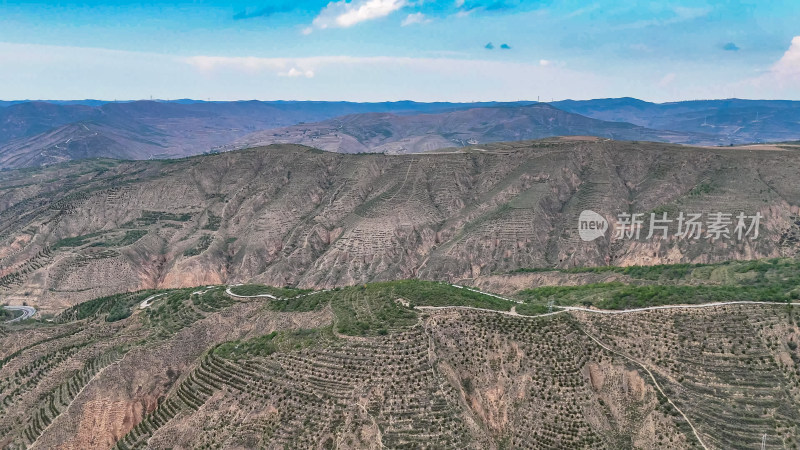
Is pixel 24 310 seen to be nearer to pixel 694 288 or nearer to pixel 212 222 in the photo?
pixel 212 222

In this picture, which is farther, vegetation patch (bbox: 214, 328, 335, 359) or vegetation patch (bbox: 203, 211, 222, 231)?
vegetation patch (bbox: 203, 211, 222, 231)

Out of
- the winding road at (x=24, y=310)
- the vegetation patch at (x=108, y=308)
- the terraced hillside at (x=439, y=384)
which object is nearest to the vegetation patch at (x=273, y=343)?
the terraced hillside at (x=439, y=384)

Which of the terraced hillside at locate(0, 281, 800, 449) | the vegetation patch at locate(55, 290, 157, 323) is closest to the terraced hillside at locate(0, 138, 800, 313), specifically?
the vegetation patch at locate(55, 290, 157, 323)

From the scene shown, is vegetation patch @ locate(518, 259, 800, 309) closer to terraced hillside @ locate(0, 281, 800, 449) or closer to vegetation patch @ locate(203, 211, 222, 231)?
terraced hillside @ locate(0, 281, 800, 449)

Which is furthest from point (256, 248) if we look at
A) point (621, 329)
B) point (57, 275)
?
point (621, 329)

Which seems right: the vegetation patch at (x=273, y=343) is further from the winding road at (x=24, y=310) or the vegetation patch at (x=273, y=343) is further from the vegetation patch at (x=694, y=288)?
the winding road at (x=24, y=310)
